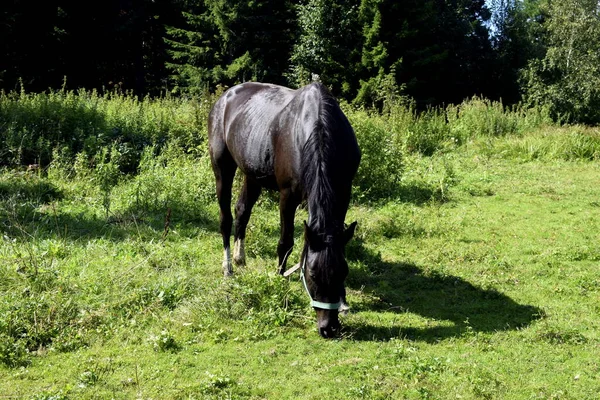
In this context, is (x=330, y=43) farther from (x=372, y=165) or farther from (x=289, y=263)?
(x=289, y=263)

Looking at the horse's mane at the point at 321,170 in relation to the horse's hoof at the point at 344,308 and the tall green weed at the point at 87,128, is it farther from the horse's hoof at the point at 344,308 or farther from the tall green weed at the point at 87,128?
the tall green weed at the point at 87,128

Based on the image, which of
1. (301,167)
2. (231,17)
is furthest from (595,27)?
(301,167)

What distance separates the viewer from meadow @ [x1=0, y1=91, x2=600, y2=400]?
405 cm

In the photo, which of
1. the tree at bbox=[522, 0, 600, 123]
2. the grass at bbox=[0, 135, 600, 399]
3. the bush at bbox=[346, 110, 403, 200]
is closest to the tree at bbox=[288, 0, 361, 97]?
the tree at bbox=[522, 0, 600, 123]

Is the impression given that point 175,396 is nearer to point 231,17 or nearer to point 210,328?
point 210,328

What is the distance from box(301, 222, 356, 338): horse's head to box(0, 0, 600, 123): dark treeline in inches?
862

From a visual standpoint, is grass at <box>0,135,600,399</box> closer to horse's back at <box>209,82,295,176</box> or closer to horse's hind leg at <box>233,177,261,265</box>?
horse's hind leg at <box>233,177,261,265</box>

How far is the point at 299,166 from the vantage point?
5.11m

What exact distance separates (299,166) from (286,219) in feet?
2.41

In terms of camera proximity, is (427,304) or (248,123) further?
(248,123)

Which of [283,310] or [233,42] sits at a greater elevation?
[233,42]

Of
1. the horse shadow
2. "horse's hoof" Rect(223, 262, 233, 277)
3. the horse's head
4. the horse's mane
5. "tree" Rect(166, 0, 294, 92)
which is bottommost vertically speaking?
"horse's hoof" Rect(223, 262, 233, 277)

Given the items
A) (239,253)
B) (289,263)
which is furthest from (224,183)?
(289,263)

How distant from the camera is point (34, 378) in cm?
408
